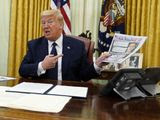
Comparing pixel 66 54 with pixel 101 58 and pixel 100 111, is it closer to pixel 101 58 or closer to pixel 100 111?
pixel 101 58

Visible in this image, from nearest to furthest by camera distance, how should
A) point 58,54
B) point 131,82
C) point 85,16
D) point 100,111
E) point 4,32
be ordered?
point 100,111 < point 131,82 < point 58,54 < point 85,16 < point 4,32

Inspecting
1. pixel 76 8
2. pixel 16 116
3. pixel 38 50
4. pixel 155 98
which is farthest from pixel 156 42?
pixel 16 116

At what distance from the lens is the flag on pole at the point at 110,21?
3738mm

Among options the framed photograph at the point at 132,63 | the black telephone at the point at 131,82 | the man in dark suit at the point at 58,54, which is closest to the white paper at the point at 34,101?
the black telephone at the point at 131,82

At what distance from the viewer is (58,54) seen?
100 inches

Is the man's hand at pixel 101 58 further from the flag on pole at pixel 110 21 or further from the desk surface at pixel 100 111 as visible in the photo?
the flag on pole at pixel 110 21

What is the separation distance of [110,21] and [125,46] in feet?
6.42

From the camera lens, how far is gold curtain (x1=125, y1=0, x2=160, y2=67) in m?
3.68

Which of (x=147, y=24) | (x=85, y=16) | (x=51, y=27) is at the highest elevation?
(x=85, y=16)

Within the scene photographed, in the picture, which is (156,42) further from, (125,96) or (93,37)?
(125,96)

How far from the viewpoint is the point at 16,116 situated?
1.08 m

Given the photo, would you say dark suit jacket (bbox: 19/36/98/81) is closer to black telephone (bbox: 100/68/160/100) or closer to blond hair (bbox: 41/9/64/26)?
blond hair (bbox: 41/9/64/26)

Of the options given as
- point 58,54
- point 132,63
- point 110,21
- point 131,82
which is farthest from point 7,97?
point 110,21

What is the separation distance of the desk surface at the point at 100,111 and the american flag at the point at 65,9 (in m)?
2.34
